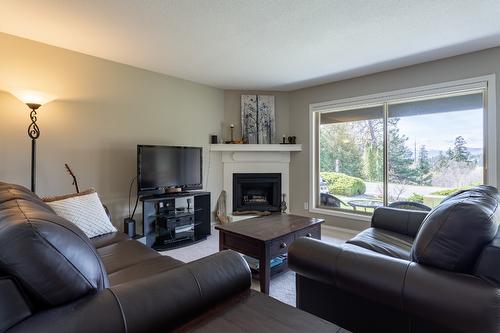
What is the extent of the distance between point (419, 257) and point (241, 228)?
60.0 inches

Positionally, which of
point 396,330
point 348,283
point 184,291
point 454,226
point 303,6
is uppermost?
point 303,6

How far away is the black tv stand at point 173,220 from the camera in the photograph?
10.8ft

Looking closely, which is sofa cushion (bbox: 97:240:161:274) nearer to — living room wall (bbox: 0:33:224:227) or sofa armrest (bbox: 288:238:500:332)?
sofa armrest (bbox: 288:238:500:332)

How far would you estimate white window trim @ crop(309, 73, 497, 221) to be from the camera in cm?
303

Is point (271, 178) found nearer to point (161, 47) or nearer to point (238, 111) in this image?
point (238, 111)

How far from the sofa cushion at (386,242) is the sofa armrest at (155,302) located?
48.0 inches

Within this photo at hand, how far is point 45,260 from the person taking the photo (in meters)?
0.75

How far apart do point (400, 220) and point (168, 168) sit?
2.78 meters

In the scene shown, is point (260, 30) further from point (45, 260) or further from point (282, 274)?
point (45, 260)

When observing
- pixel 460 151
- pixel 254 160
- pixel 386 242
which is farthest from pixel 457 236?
pixel 254 160

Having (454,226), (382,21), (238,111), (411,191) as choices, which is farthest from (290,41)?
(411,191)

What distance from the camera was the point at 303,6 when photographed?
2.19m

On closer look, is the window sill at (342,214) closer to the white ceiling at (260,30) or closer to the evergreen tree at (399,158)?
the evergreen tree at (399,158)

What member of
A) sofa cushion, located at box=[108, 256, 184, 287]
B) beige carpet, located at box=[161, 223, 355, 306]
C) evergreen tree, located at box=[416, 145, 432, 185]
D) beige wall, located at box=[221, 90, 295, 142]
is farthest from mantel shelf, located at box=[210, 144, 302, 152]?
sofa cushion, located at box=[108, 256, 184, 287]
